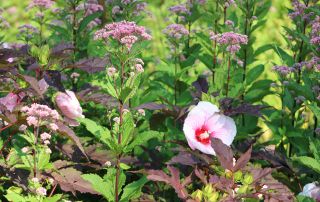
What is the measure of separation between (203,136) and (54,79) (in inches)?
24.0

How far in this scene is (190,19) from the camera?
3385 millimetres

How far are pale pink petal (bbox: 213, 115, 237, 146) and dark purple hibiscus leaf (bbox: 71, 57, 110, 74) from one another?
527 mm

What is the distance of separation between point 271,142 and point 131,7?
0.89 m

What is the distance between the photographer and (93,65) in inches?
105

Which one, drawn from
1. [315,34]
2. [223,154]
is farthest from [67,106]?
[315,34]

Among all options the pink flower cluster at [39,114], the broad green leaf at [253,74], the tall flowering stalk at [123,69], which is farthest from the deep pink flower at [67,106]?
the broad green leaf at [253,74]

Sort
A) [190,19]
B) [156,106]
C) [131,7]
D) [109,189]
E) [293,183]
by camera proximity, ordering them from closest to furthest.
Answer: [109,189], [156,106], [293,183], [131,7], [190,19]

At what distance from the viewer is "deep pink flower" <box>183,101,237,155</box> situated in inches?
96.0

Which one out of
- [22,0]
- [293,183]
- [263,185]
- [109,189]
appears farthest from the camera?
[22,0]

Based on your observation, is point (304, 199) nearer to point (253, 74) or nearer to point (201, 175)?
point (201, 175)

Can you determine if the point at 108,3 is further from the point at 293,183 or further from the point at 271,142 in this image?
the point at 293,183

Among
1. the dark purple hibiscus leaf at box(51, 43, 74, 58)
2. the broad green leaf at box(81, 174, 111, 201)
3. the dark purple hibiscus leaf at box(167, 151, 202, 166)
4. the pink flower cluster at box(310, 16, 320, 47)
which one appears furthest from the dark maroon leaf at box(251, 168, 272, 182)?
the dark purple hibiscus leaf at box(51, 43, 74, 58)

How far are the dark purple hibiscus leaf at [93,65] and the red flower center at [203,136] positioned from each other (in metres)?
0.47

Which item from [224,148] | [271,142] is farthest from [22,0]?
[224,148]
